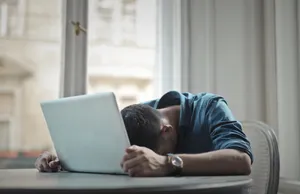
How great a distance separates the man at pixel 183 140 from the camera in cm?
104

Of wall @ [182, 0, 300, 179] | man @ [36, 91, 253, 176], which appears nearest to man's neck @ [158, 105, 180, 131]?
man @ [36, 91, 253, 176]

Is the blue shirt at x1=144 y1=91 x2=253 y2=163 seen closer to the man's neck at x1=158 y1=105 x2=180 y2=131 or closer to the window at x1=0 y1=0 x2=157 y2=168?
the man's neck at x1=158 y1=105 x2=180 y2=131

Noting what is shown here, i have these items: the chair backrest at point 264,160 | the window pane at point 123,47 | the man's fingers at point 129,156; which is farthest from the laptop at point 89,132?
the window pane at point 123,47

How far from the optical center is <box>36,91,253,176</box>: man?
104cm

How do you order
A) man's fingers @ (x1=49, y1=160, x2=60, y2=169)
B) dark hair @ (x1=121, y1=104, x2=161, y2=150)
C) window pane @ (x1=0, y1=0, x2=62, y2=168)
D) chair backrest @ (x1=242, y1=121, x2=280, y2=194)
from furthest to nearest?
window pane @ (x1=0, y1=0, x2=62, y2=168), chair backrest @ (x1=242, y1=121, x2=280, y2=194), man's fingers @ (x1=49, y1=160, x2=60, y2=169), dark hair @ (x1=121, y1=104, x2=161, y2=150)

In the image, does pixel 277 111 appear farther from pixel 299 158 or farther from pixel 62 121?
pixel 62 121

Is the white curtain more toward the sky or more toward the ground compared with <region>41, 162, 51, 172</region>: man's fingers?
more toward the sky

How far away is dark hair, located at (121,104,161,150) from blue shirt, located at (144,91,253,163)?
174mm

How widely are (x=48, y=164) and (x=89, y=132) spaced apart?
1.09 ft

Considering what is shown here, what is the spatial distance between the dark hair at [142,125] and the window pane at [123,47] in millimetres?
1181

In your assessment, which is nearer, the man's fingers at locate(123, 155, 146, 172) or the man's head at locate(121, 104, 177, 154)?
the man's fingers at locate(123, 155, 146, 172)

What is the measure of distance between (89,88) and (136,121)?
1.23 meters

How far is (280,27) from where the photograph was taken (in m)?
2.13

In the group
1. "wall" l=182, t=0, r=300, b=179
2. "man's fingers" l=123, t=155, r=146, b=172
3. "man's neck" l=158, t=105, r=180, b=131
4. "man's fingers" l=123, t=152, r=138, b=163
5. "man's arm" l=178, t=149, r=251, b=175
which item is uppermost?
"wall" l=182, t=0, r=300, b=179
